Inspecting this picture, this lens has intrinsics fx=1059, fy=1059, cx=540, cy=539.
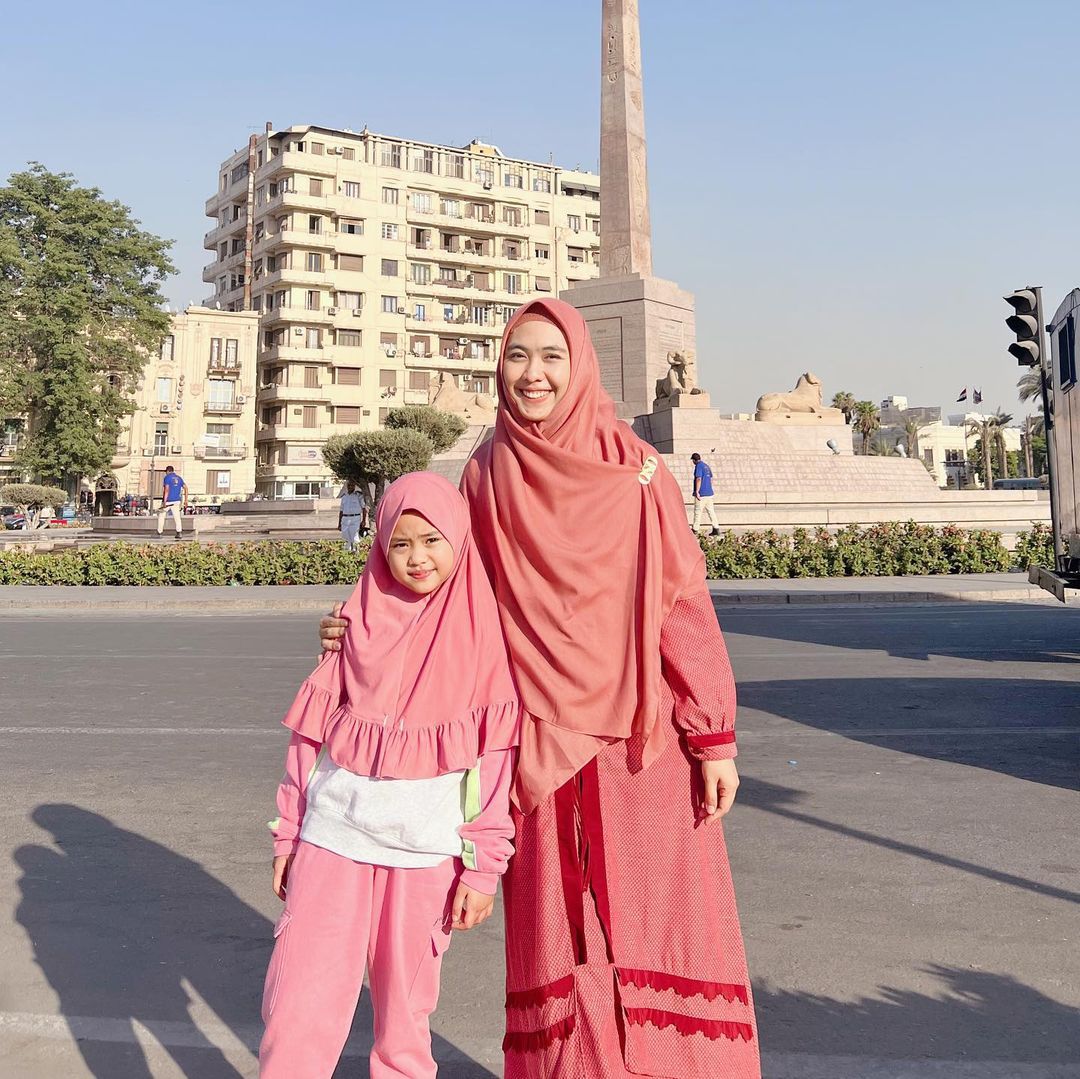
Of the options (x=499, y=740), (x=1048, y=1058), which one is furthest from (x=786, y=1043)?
(x=499, y=740)

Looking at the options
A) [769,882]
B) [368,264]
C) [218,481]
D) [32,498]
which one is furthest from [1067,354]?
[368,264]

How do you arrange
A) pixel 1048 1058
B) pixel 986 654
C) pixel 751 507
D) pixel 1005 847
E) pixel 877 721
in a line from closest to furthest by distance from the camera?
pixel 1048 1058, pixel 1005 847, pixel 877 721, pixel 986 654, pixel 751 507

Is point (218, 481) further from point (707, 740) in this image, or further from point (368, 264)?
point (707, 740)

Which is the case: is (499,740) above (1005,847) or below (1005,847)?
above

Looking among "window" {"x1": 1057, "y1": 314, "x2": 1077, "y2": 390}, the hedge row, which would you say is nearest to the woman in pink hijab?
Answer: "window" {"x1": 1057, "y1": 314, "x2": 1077, "y2": 390}

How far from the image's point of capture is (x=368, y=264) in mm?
70562

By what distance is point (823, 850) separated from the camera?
4258 mm

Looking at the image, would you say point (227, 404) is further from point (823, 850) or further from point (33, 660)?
point (823, 850)

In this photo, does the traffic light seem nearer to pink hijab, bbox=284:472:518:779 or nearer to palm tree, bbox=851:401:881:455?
pink hijab, bbox=284:472:518:779

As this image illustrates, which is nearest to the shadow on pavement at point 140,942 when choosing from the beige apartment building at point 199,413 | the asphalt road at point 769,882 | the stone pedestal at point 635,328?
the asphalt road at point 769,882

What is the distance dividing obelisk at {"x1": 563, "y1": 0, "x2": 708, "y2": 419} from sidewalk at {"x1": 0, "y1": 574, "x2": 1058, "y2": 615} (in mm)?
11327

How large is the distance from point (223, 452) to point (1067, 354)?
6103cm

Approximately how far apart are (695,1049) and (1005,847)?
2.61 m

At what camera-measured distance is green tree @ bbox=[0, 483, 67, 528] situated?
4088 cm
